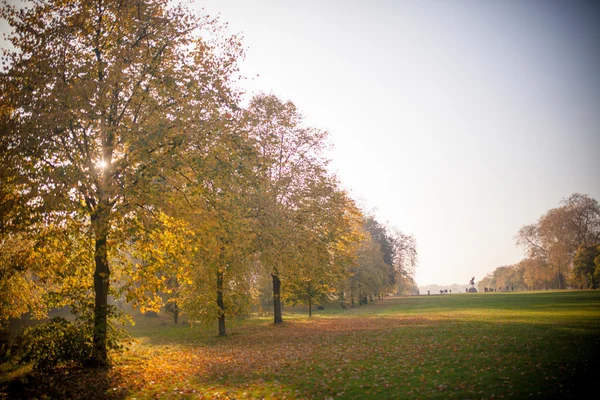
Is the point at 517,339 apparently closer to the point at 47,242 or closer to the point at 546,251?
the point at 47,242

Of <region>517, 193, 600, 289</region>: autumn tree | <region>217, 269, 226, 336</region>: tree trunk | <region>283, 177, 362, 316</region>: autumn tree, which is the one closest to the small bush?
<region>217, 269, 226, 336</region>: tree trunk

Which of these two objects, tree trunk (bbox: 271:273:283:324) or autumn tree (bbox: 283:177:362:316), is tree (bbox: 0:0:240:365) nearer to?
autumn tree (bbox: 283:177:362:316)

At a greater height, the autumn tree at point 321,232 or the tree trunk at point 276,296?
the autumn tree at point 321,232

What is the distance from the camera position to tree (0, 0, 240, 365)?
10.6 metres

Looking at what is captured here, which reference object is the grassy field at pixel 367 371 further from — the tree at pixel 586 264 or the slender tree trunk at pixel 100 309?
the tree at pixel 586 264

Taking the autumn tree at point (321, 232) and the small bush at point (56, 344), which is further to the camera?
the autumn tree at point (321, 232)

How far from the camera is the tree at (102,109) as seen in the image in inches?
418

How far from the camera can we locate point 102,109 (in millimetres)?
11688

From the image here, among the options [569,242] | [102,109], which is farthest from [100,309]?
[569,242]

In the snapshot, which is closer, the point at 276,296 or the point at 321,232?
the point at 321,232

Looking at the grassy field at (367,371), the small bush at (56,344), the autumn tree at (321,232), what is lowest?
the grassy field at (367,371)

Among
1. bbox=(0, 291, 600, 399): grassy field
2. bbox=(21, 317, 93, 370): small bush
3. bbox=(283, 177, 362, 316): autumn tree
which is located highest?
bbox=(283, 177, 362, 316): autumn tree

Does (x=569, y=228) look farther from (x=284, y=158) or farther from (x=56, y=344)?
(x=56, y=344)

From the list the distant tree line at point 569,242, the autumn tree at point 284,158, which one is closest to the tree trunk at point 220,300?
the autumn tree at point 284,158
